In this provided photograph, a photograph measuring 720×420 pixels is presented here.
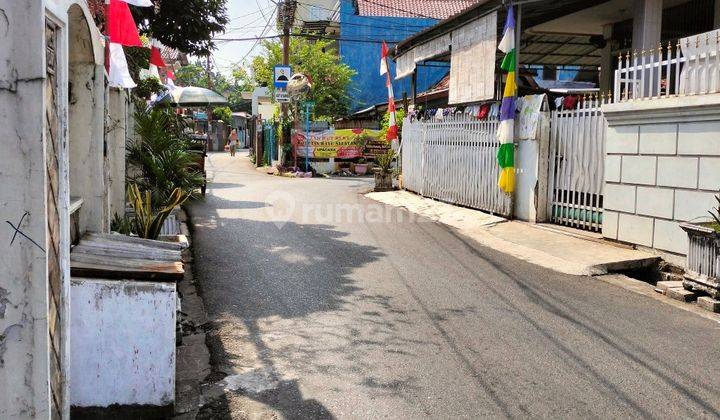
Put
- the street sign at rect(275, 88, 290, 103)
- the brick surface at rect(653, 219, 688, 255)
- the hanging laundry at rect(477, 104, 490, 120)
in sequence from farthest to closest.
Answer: the street sign at rect(275, 88, 290, 103) < the hanging laundry at rect(477, 104, 490, 120) < the brick surface at rect(653, 219, 688, 255)

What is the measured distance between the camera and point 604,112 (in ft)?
30.0

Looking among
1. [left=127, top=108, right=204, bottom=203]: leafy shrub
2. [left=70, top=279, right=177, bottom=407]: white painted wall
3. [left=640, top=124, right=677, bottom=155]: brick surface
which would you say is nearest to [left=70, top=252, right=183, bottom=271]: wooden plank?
[left=70, top=279, right=177, bottom=407]: white painted wall

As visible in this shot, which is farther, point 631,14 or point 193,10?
point 631,14

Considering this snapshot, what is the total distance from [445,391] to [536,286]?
340 centimetres

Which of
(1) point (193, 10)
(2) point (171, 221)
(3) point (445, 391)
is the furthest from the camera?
(1) point (193, 10)

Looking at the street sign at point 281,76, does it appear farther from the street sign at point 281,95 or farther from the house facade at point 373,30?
the house facade at point 373,30

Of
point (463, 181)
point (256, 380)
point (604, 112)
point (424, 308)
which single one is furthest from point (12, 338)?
point (463, 181)

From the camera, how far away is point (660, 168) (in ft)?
27.3

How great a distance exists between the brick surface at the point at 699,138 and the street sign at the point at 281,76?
17641 millimetres

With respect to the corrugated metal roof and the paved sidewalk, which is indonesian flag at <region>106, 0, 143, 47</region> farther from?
the corrugated metal roof

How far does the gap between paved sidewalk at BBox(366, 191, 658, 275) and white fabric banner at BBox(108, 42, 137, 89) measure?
5.67 meters

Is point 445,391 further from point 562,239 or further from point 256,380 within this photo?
point 562,239

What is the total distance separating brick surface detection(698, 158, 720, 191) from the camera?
7.45 meters

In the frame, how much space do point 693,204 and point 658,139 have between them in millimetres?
1027
